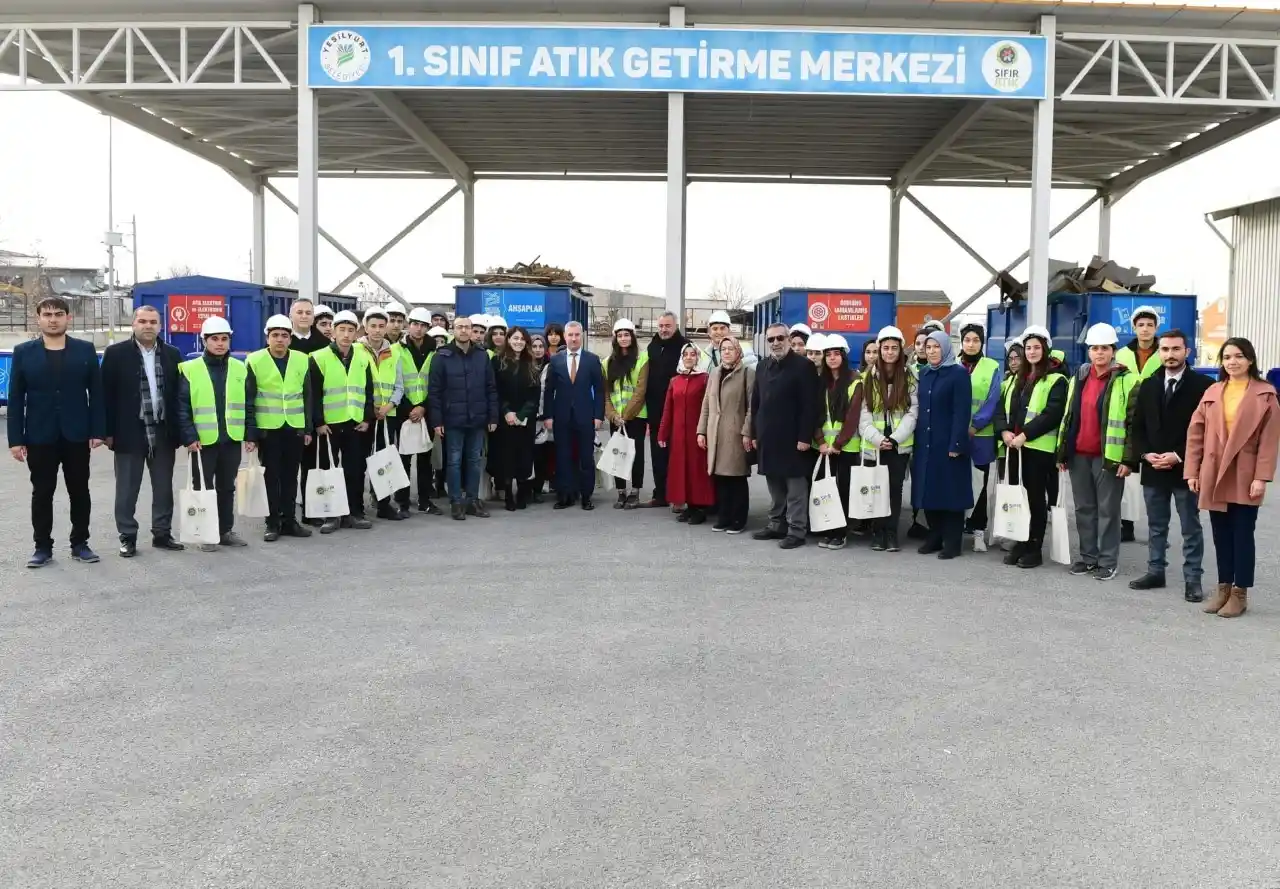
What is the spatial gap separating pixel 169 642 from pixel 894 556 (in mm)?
5400

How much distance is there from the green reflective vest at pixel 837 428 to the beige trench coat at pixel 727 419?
763 millimetres

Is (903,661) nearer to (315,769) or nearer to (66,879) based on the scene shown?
(315,769)

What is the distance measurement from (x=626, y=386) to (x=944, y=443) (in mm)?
3547

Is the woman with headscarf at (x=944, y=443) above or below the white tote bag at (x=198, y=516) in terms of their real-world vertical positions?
above

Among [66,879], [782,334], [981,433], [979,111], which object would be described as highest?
[979,111]

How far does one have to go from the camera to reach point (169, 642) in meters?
5.84

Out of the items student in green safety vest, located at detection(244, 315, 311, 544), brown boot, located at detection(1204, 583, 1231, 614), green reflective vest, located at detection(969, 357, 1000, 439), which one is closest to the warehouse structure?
green reflective vest, located at detection(969, 357, 1000, 439)

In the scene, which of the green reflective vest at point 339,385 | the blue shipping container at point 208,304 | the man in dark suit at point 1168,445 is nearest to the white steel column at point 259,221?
the blue shipping container at point 208,304

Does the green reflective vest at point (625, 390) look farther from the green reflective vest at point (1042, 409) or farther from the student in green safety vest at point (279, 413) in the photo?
the green reflective vest at point (1042, 409)

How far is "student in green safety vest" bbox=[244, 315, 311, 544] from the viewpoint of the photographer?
888 cm

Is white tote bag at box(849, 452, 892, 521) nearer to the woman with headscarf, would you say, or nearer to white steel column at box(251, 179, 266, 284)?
the woman with headscarf

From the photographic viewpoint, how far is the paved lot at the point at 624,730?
3.42 metres

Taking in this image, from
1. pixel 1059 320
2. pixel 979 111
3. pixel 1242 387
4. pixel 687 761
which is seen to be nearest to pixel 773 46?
pixel 979 111

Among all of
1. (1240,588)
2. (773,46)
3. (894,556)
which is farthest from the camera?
(773,46)
